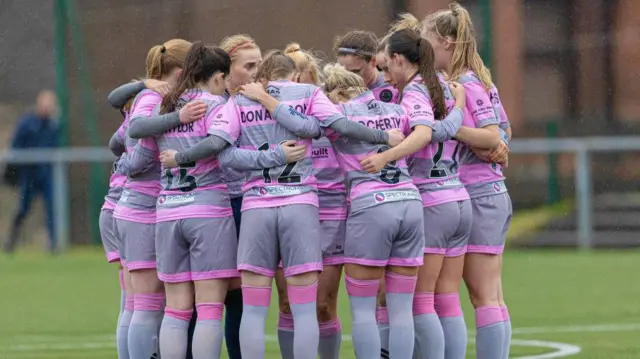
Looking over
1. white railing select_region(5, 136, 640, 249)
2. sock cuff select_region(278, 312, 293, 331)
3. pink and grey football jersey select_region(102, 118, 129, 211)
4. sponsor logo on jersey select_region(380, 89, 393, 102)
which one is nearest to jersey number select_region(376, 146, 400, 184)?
sponsor logo on jersey select_region(380, 89, 393, 102)

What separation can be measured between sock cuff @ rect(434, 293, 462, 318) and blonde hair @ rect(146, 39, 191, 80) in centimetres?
184

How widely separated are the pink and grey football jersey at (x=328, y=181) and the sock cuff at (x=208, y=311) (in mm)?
836

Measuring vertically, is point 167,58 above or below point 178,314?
above

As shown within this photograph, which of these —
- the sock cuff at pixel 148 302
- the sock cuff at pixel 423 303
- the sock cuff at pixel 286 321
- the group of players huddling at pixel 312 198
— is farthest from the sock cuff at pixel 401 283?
the sock cuff at pixel 148 302

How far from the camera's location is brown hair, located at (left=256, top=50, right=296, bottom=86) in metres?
6.47

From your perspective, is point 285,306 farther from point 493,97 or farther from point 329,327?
point 493,97

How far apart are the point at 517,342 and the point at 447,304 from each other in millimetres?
2218

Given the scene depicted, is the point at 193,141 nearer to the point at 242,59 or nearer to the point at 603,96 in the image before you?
the point at 242,59

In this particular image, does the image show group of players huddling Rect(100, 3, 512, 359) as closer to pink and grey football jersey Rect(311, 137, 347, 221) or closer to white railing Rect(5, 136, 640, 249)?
pink and grey football jersey Rect(311, 137, 347, 221)

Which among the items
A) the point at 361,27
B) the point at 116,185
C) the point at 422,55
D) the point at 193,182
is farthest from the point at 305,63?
the point at 361,27

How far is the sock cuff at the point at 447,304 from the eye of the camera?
6.73m

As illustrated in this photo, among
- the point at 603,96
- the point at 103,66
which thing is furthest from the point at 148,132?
the point at 603,96

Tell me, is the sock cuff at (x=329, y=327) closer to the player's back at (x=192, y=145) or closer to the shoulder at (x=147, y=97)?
the player's back at (x=192, y=145)

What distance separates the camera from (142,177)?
6.82 m
